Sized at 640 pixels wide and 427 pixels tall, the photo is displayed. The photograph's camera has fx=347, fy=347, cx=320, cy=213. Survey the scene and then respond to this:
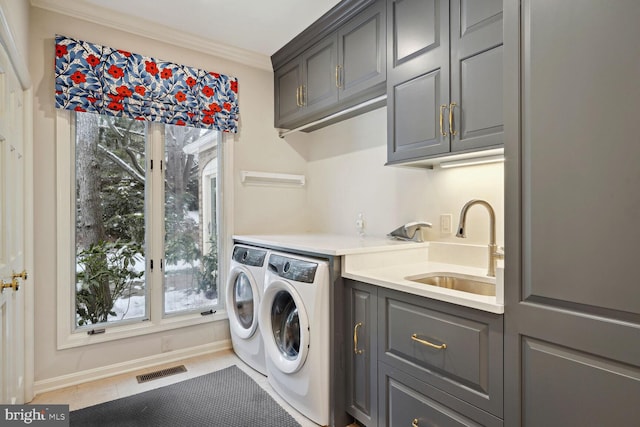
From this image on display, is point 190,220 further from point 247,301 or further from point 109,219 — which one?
point 247,301

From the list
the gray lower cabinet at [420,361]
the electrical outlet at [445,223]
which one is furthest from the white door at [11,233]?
the electrical outlet at [445,223]

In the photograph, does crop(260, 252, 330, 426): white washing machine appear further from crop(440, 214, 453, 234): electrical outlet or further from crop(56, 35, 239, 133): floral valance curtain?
crop(56, 35, 239, 133): floral valance curtain

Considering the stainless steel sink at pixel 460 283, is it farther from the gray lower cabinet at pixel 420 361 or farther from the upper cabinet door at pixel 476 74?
the upper cabinet door at pixel 476 74

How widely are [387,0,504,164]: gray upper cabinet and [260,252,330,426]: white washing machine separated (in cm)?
86

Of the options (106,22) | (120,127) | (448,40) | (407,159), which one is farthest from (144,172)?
(448,40)

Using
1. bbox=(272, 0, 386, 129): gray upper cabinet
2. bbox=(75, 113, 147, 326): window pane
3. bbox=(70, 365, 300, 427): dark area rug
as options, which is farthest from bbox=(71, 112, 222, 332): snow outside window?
bbox=(272, 0, 386, 129): gray upper cabinet

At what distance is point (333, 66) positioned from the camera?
2.47 m

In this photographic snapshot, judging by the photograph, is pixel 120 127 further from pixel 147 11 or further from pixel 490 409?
pixel 490 409

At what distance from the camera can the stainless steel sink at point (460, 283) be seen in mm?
1810

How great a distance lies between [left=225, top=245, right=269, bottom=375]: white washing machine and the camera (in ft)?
7.89

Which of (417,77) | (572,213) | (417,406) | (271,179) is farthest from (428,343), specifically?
(271,179)

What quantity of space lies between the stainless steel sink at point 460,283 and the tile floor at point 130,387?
1.00 m

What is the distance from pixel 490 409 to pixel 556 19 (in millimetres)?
1280

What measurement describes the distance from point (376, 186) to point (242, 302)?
4.47 feet
